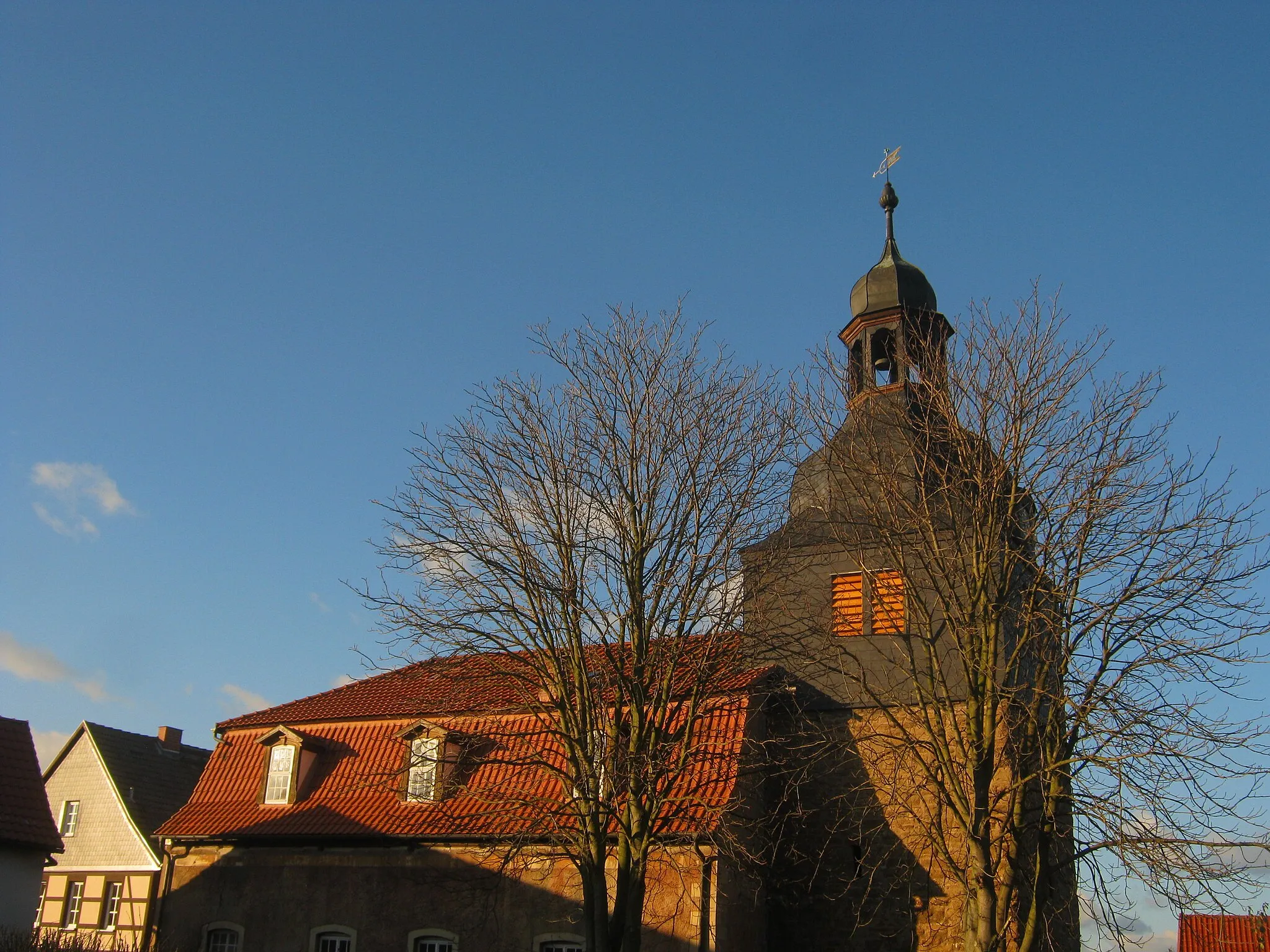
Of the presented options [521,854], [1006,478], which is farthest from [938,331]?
[521,854]

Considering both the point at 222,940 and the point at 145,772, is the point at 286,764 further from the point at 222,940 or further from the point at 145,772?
the point at 145,772

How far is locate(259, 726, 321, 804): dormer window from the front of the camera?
19.3 meters

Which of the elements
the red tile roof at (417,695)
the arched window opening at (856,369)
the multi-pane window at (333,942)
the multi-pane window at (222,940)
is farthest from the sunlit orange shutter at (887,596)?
the multi-pane window at (222,940)

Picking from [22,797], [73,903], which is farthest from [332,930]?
[73,903]

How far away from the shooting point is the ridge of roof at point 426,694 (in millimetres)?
14039

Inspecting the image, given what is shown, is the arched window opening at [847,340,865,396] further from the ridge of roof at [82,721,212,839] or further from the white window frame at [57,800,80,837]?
the white window frame at [57,800,80,837]

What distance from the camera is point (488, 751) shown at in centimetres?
1872

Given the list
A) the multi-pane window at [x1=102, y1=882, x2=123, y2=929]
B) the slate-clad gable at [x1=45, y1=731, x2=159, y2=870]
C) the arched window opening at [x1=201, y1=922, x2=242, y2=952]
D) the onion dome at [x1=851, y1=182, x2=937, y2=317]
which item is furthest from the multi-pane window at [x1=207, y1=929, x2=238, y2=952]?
the onion dome at [x1=851, y1=182, x2=937, y2=317]

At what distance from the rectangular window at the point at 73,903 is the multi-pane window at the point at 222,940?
11.8 meters

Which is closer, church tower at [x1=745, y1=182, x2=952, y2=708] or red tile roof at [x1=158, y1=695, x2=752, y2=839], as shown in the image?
church tower at [x1=745, y1=182, x2=952, y2=708]

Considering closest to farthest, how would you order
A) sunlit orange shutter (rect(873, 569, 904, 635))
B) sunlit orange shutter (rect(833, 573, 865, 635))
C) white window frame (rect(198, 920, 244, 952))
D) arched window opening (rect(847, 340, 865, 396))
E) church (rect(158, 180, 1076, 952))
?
sunlit orange shutter (rect(873, 569, 904, 635)), arched window opening (rect(847, 340, 865, 396)), church (rect(158, 180, 1076, 952)), sunlit orange shutter (rect(833, 573, 865, 635)), white window frame (rect(198, 920, 244, 952))

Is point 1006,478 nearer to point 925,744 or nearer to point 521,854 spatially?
point 925,744

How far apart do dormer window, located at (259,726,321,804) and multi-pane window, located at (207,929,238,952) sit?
7.28 feet

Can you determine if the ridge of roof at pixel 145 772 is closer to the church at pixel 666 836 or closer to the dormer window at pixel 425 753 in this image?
the church at pixel 666 836
